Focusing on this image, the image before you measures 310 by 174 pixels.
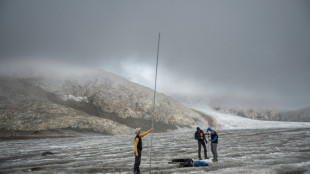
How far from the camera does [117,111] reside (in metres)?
84.5

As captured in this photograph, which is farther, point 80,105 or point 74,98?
point 74,98

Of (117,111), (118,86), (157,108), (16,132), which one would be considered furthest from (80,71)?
(16,132)

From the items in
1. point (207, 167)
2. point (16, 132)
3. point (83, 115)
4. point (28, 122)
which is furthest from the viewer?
point (83, 115)

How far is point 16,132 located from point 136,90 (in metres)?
63.9

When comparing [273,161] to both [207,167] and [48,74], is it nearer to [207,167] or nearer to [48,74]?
A: [207,167]

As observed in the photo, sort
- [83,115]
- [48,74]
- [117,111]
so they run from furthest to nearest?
1. [48,74]
2. [117,111]
3. [83,115]

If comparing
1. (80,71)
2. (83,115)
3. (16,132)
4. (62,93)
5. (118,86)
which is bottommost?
(16,132)

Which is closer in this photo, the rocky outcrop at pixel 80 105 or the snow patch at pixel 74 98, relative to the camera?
the rocky outcrop at pixel 80 105

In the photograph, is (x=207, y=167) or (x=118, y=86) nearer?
(x=207, y=167)

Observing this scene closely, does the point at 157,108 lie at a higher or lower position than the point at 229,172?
higher

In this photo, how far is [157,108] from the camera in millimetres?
99812

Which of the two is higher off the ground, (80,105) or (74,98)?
(74,98)

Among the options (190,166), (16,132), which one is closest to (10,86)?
(16,132)

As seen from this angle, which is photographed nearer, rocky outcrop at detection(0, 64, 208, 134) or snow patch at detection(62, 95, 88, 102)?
rocky outcrop at detection(0, 64, 208, 134)
